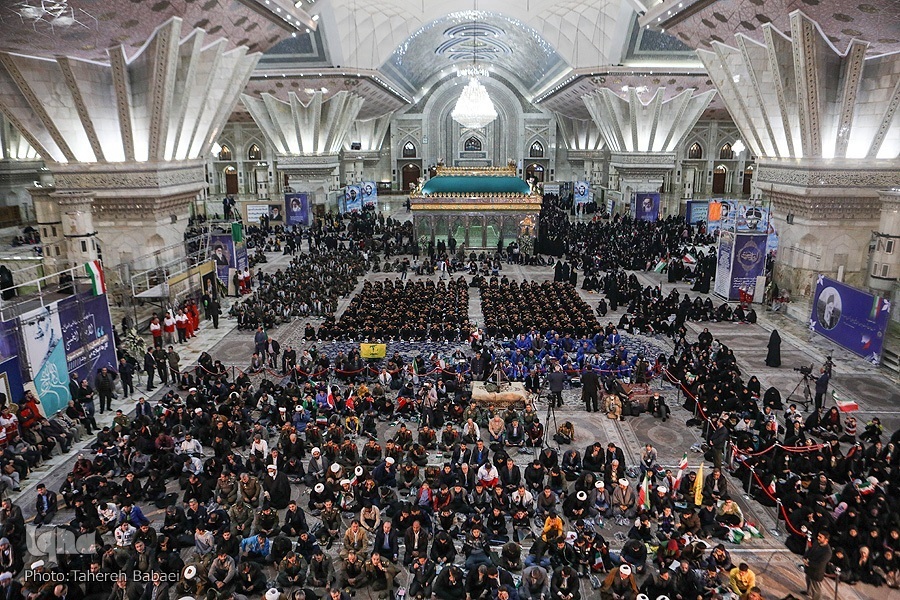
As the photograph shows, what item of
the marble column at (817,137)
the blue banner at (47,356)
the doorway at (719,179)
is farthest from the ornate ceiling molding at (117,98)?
the doorway at (719,179)

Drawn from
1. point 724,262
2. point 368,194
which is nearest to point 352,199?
point 368,194

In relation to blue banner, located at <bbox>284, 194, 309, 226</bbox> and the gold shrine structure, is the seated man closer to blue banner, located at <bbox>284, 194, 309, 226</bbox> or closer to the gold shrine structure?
the gold shrine structure

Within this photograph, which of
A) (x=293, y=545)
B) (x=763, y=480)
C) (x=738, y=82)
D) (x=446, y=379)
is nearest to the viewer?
(x=293, y=545)

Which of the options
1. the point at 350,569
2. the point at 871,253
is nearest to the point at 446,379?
the point at 350,569

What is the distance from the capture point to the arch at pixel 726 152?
44156 millimetres

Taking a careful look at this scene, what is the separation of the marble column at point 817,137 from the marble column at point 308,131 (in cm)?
2084

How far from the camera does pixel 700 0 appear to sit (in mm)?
17188

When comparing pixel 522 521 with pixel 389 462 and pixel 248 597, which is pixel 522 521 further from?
pixel 248 597

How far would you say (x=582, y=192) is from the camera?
1635 inches

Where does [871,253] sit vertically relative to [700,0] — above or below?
below

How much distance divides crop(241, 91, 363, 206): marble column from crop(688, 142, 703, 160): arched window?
24142mm

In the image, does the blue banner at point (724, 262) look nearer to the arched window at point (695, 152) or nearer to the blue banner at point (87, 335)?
the blue banner at point (87, 335)

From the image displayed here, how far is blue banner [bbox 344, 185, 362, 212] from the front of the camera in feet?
119

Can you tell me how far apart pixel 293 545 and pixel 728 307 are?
609 inches
